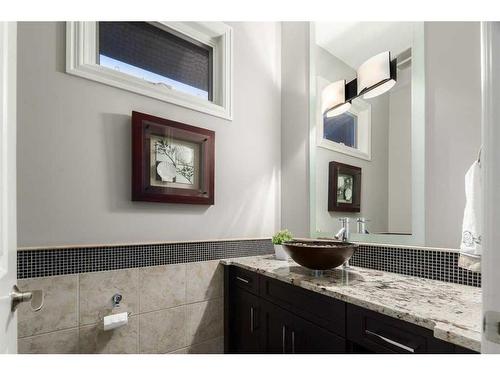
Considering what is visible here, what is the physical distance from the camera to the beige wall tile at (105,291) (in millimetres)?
1264

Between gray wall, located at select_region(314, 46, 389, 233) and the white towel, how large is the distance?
0.49 meters

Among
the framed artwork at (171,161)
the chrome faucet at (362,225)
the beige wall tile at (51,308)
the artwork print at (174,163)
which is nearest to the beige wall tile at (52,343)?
the beige wall tile at (51,308)

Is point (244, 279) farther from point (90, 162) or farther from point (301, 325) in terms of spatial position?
point (90, 162)

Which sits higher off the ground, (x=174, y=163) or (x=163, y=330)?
(x=174, y=163)

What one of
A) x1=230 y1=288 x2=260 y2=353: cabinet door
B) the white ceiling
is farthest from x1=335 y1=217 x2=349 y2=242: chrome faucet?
the white ceiling

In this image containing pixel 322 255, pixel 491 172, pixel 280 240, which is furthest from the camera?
pixel 280 240

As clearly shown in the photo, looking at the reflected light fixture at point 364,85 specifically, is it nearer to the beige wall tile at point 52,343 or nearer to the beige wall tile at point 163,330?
the beige wall tile at point 163,330

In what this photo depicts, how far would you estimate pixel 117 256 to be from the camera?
136 centimetres

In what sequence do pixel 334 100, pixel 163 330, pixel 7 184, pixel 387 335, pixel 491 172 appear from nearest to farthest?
pixel 491 172, pixel 7 184, pixel 387 335, pixel 163 330, pixel 334 100

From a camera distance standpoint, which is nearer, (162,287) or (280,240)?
(162,287)

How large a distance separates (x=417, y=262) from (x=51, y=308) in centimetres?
175

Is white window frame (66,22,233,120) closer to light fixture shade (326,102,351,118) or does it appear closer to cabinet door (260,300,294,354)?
light fixture shade (326,102,351,118)

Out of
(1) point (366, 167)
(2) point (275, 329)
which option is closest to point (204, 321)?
(2) point (275, 329)
